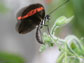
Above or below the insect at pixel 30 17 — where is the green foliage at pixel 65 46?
below

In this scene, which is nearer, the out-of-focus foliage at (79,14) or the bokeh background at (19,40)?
the out-of-focus foliage at (79,14)

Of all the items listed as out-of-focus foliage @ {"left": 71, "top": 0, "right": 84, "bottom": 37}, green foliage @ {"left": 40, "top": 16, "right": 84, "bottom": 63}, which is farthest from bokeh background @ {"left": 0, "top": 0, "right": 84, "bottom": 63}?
green foliage @ {"left": 40, "top": 16, "right": 84, "bottom": 63}

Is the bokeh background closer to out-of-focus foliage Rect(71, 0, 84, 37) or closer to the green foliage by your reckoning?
out-of-focus foliage Rect(71, 0, 84, 37)

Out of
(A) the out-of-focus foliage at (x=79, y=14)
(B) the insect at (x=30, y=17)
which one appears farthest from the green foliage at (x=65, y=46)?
(A) the out-of-focus foliage at (x=79, y=14)

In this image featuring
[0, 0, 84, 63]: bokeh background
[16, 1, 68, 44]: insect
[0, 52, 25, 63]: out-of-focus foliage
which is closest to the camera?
[16, 1, 68, 44]: insect

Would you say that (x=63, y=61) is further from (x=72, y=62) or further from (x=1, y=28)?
(x=1, y=28)

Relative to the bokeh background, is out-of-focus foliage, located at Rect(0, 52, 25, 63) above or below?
below

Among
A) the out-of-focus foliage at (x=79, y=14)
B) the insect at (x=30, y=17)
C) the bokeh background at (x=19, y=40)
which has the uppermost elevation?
the bokeh background at (x=19, y=40)

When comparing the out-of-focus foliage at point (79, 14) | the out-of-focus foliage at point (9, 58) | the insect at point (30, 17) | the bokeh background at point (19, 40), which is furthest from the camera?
the bokeh background at point (19, 40)

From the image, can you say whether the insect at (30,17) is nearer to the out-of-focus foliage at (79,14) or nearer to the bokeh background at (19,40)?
the out-of-focus foliage at (79,14)

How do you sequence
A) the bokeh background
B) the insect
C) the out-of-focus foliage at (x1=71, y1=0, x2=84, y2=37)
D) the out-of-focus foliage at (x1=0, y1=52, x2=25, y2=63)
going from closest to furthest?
1. the insect
2. the out-of-focus foliage at (x1=71, y1=0, x2=84, y2=37)
3. the out-of-focus foliage at (x1=0, y1=52, x2=25, y2=63)
4. the bokeh background

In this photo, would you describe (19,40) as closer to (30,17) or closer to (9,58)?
(9,58)

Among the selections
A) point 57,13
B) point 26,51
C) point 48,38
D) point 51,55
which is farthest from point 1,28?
point 48,38
